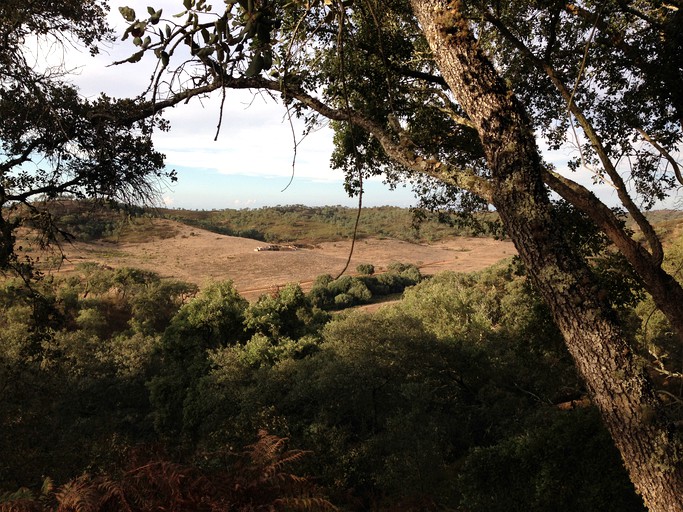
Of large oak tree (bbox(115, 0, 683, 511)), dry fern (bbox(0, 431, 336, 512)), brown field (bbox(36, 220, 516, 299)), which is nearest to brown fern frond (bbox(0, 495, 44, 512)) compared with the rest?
dry fern (bbox(0, 431, 336, 512))

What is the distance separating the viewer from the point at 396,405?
13.0m

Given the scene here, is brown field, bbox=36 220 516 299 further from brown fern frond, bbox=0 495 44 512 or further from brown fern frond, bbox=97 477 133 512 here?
brown fern frond, bbox=97 477 133 512

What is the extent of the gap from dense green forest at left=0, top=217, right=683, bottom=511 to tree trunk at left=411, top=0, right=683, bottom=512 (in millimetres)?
1791

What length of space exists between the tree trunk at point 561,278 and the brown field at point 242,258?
3318cm

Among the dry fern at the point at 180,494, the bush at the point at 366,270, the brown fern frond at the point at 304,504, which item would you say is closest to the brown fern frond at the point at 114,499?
the dry fern at the point at 180,494

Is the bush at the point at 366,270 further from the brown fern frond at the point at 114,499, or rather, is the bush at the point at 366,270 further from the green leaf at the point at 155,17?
the green leaf at the point at 155,17

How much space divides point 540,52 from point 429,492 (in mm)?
8454

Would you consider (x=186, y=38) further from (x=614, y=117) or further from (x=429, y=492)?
(x=429, y=492)

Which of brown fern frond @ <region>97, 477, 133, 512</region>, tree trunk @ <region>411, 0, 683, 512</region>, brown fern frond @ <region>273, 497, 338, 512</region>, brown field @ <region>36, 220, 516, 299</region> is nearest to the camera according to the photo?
tree trunk @ <region>411, 0, 683, 512</region>

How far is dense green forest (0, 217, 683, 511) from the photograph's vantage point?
4500 millimetres

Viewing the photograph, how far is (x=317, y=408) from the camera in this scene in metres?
12.4

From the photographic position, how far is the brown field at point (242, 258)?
132 feet

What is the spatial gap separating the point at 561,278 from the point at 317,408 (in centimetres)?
1106

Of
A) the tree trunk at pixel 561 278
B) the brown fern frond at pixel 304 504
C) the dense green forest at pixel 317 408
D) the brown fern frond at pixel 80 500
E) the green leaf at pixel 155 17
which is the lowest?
the dense green forest at pixel 317 408
